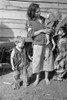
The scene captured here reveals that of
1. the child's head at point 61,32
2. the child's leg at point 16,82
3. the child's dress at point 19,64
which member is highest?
the child's head at point 61,32

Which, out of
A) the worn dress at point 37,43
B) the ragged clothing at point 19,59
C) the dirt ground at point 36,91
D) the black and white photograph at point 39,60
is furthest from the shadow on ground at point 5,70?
the worn dress at point 37,43

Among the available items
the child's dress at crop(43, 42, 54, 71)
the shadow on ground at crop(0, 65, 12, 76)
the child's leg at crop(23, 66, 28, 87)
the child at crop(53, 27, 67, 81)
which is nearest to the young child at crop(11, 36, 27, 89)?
the child's leg at crop(23, 66, 28, 87)

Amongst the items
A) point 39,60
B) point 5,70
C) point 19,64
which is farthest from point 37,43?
point 5,70

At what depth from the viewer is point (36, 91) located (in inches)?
203

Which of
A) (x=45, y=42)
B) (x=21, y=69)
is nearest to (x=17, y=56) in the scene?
(x=21, y=69)

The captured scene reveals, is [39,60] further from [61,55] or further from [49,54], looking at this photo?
[61,55]

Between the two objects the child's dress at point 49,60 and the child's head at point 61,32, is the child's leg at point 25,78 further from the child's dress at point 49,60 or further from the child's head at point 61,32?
the child's head at point 61,32

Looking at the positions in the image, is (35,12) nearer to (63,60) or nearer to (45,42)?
(45,42)

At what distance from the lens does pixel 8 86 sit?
17.8 feet

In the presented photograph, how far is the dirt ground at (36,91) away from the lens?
4887mm

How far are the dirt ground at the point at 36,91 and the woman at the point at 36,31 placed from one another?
51cm

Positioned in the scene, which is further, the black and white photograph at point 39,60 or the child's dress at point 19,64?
the child's dress at point 19,64

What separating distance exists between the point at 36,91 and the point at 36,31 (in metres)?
1.35

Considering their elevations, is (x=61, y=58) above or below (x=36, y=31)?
below
